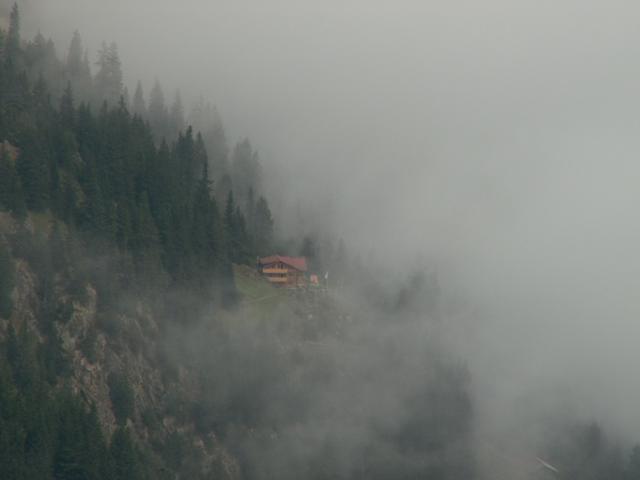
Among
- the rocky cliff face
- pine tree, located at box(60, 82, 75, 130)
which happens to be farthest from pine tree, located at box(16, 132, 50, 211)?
pine tree, located at box(60, 82, 75, 130)

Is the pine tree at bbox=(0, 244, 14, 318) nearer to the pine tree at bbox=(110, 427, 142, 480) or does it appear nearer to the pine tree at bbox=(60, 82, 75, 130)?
the pine tree at bbox=(110, 427, 142, 480)

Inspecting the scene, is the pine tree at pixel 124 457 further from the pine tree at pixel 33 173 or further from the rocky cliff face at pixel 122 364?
the pine tree at pixel 33 173

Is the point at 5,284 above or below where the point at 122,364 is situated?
above

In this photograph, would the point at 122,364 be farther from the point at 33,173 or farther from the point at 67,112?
the point at 67,112

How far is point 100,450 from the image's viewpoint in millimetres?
142625

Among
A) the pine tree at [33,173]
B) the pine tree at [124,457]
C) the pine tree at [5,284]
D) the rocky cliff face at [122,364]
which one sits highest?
the pine tree at [33,173]

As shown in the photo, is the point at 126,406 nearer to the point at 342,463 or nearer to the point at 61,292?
the point at 61,292

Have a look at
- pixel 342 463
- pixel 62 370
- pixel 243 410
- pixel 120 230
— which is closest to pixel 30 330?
pixel 62 370

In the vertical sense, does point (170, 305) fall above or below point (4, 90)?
below

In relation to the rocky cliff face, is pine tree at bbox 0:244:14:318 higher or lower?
higher

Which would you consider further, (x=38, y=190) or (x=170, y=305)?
(x=170, y=305)

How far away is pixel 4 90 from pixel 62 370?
53459mm

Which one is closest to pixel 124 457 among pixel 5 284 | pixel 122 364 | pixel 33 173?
pixel 122 364

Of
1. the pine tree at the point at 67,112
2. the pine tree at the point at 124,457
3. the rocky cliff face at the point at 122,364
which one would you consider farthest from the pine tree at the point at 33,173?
Result: the pine tree at the point at 124,457
